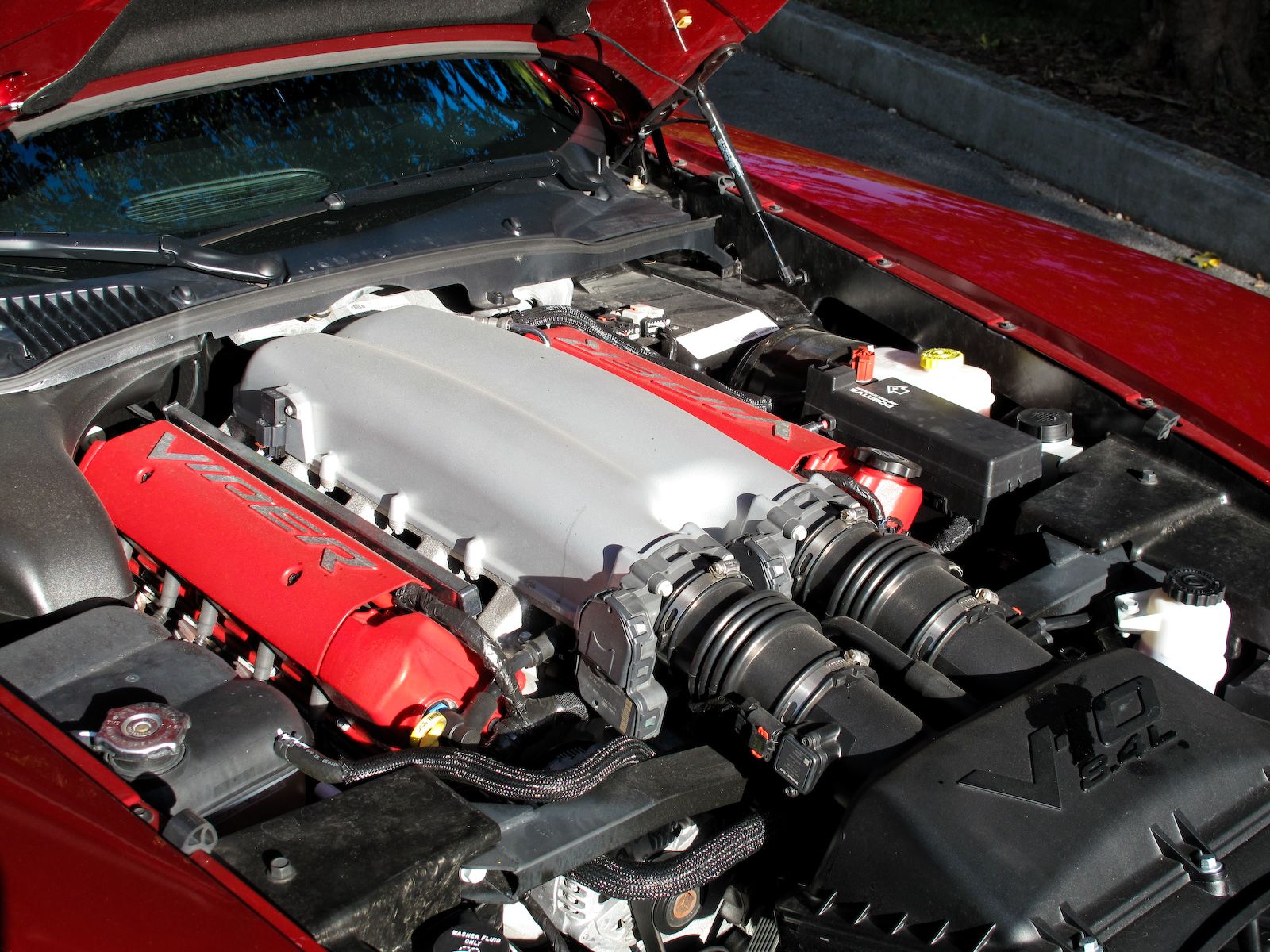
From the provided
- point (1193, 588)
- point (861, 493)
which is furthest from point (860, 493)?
point (1193, 588)

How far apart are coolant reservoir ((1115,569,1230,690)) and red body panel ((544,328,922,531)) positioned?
0.38 m

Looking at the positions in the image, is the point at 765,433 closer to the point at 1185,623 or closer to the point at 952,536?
the point at 952,536

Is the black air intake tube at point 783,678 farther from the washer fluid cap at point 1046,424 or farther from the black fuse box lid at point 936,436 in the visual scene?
the washer fluid cap at point 1046,424

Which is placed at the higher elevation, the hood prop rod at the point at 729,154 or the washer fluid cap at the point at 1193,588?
the hood prop rod at the point at 729,154

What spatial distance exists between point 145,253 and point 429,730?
93cm

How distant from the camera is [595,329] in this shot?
2240 millimetres

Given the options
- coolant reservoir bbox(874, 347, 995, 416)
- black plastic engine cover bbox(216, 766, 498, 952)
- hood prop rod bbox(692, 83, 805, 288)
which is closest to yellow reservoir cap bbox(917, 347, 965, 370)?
coolant reservoir bbox(874, 347, 995, 416)

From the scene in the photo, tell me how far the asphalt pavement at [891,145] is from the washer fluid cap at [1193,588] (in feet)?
13.4

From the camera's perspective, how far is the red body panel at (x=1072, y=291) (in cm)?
211

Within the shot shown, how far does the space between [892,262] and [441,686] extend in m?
1.41

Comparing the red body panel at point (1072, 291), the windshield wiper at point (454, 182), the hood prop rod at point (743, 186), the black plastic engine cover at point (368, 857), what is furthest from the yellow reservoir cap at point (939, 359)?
the black plastic engine cover at point (368, 857)

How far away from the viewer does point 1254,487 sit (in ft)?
6.27

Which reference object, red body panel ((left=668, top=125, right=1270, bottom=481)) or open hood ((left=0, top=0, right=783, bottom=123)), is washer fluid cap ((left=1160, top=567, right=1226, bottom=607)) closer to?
red body panel ((left=668, top=125, right=1270, bottom=481))

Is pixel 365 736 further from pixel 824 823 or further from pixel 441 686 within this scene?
pixel 824 823
